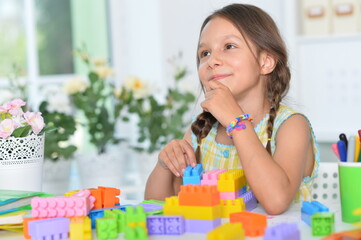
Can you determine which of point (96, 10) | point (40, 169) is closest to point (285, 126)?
point (40, 169)

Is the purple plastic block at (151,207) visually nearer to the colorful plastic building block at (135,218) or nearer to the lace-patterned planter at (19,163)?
the colorful plastic building block at (135,218)

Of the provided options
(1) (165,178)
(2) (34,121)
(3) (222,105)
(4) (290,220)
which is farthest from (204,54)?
(4) (290,220)

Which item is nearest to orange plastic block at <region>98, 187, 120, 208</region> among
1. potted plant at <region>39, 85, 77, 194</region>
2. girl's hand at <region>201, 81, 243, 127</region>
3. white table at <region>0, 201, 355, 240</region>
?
white table at <region>0, 201, 355, 240</region>

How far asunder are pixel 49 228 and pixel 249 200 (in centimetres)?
36

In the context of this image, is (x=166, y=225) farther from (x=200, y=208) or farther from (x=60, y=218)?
(x=60, y=218)

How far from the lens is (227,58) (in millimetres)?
1281

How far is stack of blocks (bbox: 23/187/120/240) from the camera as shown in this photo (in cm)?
82

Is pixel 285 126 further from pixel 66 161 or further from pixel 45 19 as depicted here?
pixel 45 19

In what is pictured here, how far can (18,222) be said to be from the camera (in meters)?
0.91

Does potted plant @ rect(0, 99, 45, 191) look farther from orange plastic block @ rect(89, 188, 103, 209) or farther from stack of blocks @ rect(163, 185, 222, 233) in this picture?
stack of blocks @ rect(163, 185, 222, 233)

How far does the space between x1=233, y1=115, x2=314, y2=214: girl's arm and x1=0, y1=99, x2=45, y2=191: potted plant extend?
1.36 ft

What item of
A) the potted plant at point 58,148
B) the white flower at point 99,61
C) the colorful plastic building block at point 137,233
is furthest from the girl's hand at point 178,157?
the white flower at point 99,61

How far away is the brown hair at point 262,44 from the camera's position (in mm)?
1325

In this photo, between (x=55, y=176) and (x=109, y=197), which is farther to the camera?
(x=55, y=176)
